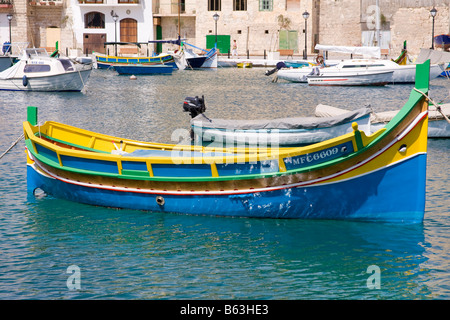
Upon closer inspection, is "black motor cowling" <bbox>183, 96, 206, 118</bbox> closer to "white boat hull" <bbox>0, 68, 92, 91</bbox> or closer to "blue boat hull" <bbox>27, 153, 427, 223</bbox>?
"blue boat hull" <bbox>27, 153, 427, 223</bbox>

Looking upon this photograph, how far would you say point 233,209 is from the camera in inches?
491

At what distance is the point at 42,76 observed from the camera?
35.7 meters

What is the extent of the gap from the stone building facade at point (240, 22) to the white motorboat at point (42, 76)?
26.8m

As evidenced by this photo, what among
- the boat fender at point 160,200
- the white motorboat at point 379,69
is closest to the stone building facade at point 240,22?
the white motorboat at point 379,69

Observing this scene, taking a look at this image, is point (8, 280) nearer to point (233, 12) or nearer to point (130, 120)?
point (130, 120)

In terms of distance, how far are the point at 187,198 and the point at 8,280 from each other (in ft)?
12.6

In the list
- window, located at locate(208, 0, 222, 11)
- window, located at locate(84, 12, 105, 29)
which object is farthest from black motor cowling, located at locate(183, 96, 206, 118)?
window, located at locate(84, 12, 105, 29)

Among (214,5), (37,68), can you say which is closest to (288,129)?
(37,68)

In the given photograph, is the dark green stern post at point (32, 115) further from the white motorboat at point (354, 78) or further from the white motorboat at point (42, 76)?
the white motorboat at point (354, 78)

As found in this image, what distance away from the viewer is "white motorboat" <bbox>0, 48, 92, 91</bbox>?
35.8m

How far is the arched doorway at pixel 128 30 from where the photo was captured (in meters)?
68.4

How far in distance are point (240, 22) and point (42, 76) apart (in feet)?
111

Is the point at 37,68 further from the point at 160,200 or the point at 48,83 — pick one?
the point at 160,200
